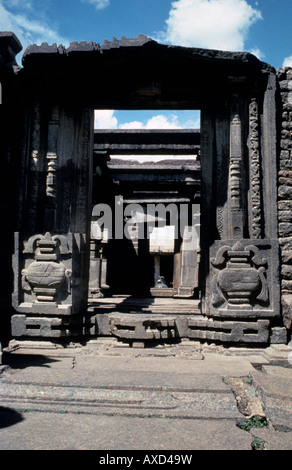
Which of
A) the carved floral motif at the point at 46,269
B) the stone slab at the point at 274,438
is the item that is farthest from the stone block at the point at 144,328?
the stone slab at the point at 274,438

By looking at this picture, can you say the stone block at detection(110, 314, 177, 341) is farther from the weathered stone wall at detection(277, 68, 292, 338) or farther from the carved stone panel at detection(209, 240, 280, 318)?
the weathered stone wall at detection(277, 68, 292, 338)

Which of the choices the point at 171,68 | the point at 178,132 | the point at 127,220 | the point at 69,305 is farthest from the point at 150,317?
the point at 127,220

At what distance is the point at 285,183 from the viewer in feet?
16.7

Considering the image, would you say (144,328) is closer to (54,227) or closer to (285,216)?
(54,227)

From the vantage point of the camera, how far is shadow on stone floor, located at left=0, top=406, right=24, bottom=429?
8.60ft

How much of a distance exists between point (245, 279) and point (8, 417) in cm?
308

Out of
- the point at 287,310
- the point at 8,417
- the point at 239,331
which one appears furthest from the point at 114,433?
the point at 287,310

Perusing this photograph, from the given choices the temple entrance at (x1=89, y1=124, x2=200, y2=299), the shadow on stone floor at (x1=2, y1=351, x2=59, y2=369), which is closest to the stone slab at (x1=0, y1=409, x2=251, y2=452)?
the shadow on stone floor at (x1=2, y1=351, x2=59, y2=369)

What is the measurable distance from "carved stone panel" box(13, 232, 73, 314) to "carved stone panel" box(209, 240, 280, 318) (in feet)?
6.08

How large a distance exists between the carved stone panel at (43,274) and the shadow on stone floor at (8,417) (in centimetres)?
201

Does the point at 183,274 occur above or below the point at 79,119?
below

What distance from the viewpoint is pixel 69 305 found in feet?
16.1
